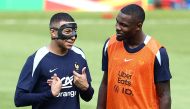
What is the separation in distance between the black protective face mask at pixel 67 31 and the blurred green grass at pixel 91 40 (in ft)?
17.0

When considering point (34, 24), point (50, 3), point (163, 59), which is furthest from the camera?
point (50, 3)

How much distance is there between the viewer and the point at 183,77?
1548 centimetres

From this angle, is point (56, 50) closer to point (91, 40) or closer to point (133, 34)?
point (133, 34)

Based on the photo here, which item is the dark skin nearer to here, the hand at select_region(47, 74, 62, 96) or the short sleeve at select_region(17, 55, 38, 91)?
the hand at select_region(47, 74, 62, 96)

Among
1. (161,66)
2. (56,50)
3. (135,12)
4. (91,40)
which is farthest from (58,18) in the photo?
(91,40)

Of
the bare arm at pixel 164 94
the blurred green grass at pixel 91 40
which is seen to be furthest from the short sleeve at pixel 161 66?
the blurred green grass at pixel 91 40

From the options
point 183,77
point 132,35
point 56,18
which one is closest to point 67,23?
point 56,18

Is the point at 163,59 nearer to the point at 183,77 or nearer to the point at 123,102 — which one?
the point at 123,102

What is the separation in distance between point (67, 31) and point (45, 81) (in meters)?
0.58

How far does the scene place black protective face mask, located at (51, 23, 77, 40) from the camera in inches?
285

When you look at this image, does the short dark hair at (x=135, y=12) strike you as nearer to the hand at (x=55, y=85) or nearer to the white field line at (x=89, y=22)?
the hand at (x=55, y=85)

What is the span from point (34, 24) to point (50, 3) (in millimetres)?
3191

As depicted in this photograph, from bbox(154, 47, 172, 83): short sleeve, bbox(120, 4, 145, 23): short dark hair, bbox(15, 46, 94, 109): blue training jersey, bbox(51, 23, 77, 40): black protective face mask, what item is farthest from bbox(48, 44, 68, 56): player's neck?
bbox(154, 47, 172, 83): short sleeve

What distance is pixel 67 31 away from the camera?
23.9 feet
